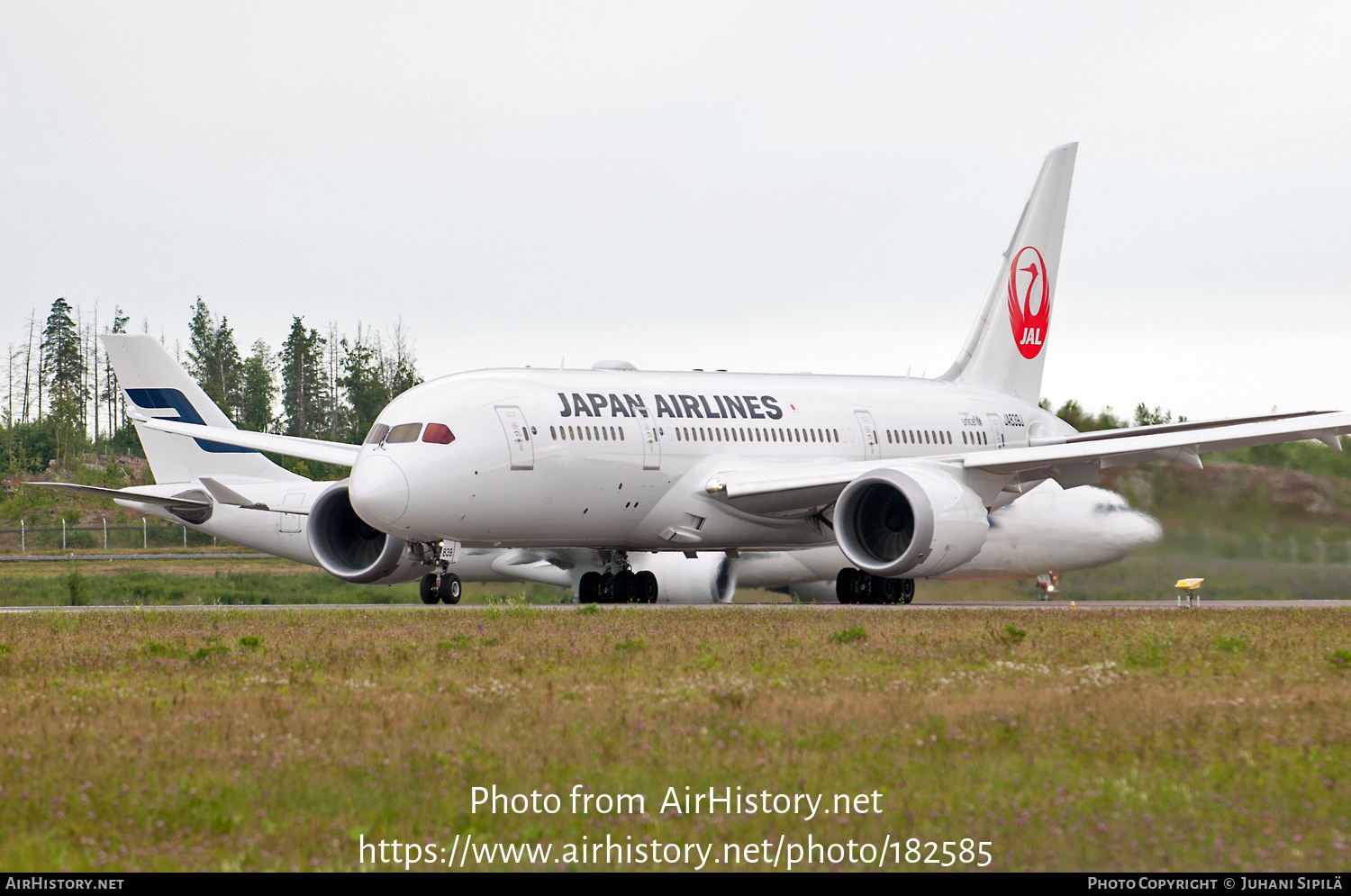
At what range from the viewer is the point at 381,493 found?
2272cm

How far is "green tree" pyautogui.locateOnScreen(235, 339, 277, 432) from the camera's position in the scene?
327 ft

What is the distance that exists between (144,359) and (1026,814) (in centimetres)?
2794

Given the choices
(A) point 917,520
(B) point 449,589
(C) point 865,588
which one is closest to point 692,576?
(C) point 865,588

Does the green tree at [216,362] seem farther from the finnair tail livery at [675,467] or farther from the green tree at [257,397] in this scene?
the finnair tail livery at [675,467]

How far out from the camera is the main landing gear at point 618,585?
28.2 m

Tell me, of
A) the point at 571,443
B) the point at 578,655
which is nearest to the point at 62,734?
the point at 578,655

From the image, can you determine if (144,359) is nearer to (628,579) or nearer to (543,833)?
(628,579)

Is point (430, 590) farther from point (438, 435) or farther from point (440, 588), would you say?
point (438, 435)

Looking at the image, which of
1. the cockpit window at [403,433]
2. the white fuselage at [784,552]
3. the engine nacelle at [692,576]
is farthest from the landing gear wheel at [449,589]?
the engine nacelle at [692,576]

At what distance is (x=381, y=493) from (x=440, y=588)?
327 centimetres

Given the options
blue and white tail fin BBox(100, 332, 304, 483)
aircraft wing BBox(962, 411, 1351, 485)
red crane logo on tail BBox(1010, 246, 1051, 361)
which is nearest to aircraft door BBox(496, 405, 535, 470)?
aircraft wing BBox(962, 411, 1351, 485)

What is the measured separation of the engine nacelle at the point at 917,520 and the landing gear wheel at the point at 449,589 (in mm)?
6215

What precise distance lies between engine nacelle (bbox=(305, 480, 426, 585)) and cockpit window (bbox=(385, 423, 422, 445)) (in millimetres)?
2977

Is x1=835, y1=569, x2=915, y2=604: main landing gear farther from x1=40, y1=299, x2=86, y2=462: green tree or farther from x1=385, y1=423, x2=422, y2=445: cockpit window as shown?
x1=40, y1=299, x2=86, y2=462: green tree
